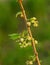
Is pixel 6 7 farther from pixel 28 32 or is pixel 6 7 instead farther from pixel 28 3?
pixel 28 32

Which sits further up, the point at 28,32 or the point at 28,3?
the point at 28,3

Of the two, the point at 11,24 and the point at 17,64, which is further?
the point at 11,24

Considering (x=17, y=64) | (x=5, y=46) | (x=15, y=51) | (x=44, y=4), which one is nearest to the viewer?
(x=17, y=64)

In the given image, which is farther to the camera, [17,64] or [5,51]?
[5,51]

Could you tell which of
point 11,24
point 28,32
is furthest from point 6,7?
point 28,32

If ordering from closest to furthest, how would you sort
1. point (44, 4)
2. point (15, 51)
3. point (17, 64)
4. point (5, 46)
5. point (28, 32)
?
point (28, 32), point (17, 64), point (15, 51), point (5, 46), point (44, 4)

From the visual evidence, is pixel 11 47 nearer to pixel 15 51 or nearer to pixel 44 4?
pixel 15 51

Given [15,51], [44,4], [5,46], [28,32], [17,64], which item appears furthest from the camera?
[44,4]

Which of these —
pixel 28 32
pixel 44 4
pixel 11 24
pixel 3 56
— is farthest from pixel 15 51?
pixel 28 32

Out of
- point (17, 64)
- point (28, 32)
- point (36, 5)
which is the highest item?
point (36, 5)
